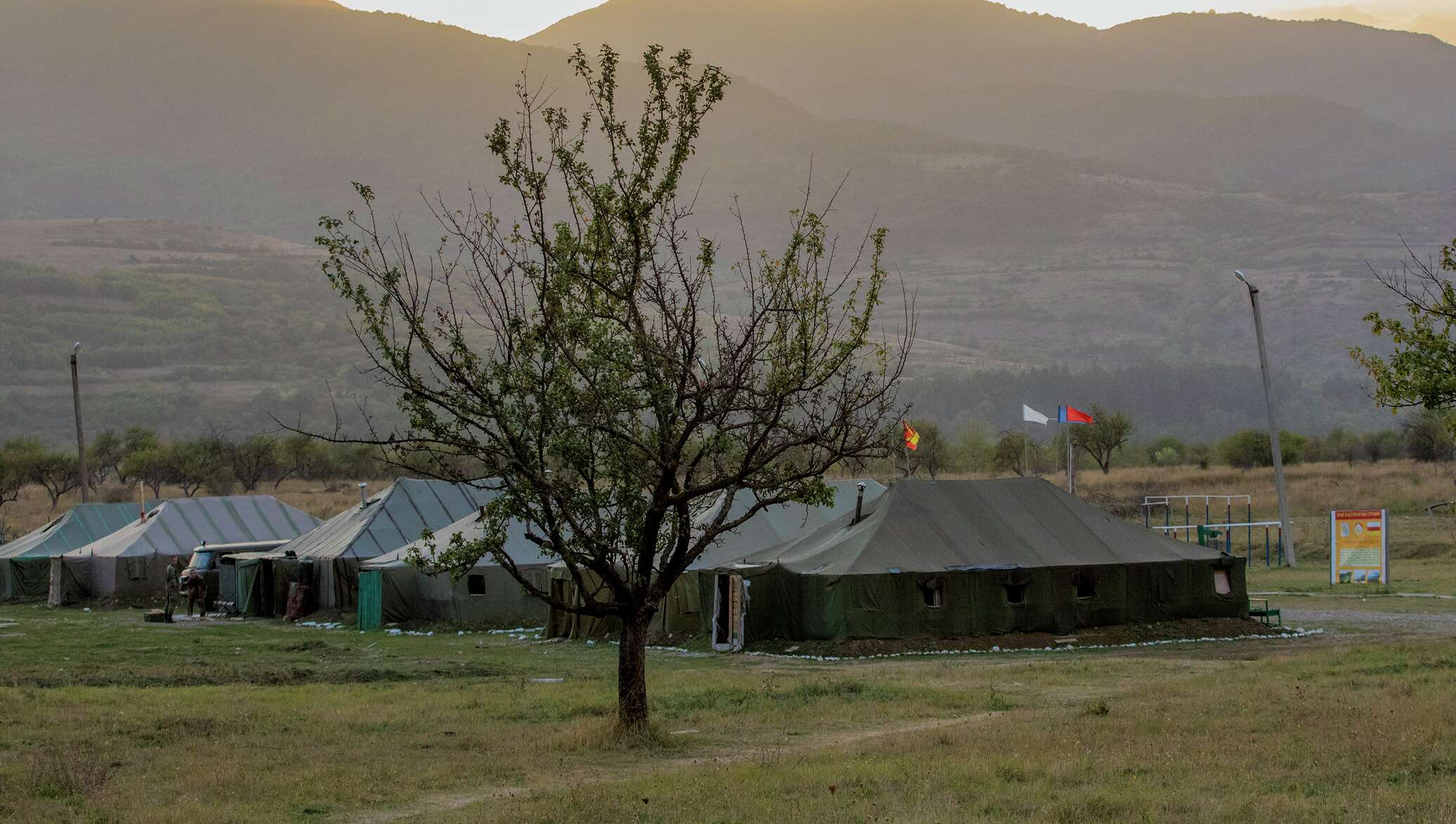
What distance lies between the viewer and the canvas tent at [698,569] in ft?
98.2

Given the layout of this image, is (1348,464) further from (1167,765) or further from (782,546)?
(1167,765)

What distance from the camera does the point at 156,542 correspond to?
47281mm

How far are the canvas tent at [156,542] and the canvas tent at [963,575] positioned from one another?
79.6 ft

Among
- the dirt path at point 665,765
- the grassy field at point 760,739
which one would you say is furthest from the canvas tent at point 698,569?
the dirt path at point 665,765

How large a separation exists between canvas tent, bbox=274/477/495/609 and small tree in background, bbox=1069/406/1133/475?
5247 centimetres

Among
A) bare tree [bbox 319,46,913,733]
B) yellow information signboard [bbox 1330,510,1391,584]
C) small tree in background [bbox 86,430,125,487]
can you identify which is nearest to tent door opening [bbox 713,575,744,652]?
bare tree [bbox 319,46,913,733]

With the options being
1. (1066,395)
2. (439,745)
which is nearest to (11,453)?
(439,745)

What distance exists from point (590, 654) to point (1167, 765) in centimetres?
1628

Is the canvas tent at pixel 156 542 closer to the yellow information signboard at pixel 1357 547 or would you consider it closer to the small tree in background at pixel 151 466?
the yellow information signboard at pixel 1357 547

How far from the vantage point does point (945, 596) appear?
27.3 meters

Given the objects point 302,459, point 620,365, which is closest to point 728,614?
point 620,365

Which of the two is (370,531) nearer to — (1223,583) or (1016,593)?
(1016,593)

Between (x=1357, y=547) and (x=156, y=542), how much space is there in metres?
36.1

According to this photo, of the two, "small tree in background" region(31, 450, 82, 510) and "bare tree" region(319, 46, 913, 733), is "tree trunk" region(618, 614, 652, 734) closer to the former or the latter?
"bare tree" region(319, 46, 913, 733)
